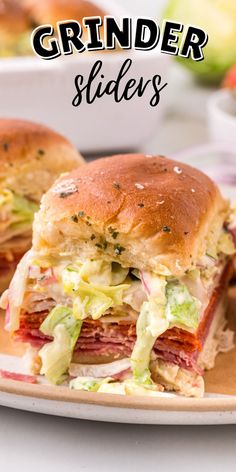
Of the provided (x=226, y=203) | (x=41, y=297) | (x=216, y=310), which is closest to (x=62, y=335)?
(x=41, y=297)

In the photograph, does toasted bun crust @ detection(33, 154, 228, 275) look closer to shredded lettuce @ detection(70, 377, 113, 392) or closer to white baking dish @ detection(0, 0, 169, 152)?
shredded lettuce @ detection(70, 377, 113, 392)

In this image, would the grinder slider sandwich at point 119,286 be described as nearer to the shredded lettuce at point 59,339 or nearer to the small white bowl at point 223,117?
the shredded lettuce at point 59,339

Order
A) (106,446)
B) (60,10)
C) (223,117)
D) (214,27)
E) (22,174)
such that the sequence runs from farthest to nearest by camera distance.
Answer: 1. (214,27)
2. (60,10)
3. (223,117)
4. (22,174)
5. (106,446)

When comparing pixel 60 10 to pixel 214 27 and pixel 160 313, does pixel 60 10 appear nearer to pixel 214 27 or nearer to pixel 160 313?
pixel 214 27

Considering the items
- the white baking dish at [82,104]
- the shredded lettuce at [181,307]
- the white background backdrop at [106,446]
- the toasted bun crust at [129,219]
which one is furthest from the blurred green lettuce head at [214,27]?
the white background backdrop at [106,446]

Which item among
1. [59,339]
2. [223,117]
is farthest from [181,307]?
[223,117]

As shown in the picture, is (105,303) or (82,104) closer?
(105,303)


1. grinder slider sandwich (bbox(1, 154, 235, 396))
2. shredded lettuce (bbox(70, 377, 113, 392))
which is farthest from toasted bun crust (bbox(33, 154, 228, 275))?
shredded lettuce (bbox(70, 377, 113, 392))
